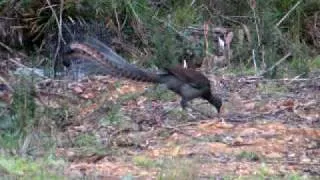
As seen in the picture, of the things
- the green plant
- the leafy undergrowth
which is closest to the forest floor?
the leafy undergrowth

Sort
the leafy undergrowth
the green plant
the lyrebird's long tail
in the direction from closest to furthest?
the green plant → the leafy undergrowth → the lyrebird's long tail

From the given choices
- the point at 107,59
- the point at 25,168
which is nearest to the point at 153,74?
the point at 107,59

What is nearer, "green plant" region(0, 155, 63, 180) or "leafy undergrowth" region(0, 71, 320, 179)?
"green plant" region(0, 155, 63, 180)

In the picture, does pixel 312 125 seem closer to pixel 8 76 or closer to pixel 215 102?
pixel 215 102

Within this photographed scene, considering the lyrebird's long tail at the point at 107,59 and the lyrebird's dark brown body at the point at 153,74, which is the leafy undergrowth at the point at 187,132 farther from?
the lyrebird's long tail at the point at 107,59

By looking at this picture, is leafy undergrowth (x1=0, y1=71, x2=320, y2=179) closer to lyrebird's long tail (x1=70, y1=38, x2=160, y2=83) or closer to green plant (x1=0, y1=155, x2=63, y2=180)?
green plant (x1=0, y1=155, x2=63, y2=180)

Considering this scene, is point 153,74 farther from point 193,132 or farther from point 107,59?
point 193,132

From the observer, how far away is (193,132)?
7.77m

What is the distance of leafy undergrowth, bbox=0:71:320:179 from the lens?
21.1 ft

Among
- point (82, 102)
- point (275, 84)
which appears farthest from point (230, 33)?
point (82, 102)

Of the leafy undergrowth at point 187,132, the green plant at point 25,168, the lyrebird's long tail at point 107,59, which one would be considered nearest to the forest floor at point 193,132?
the leafy undergrowth at point 187,132

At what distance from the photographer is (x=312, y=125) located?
789 centimetres

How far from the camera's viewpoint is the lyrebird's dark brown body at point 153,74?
8109 millimetres

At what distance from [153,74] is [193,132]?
0.85 meters
